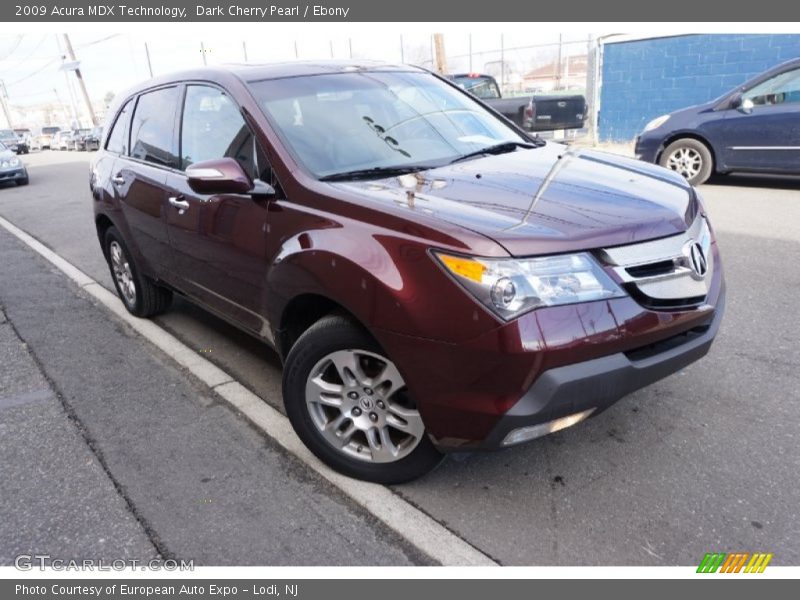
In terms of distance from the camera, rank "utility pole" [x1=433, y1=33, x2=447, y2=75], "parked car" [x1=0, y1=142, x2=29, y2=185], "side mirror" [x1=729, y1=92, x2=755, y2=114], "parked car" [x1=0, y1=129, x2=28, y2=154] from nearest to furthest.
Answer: "side mirror" [x1=729, y1=92, x2=755, y2=114]
"parked car" [x1=0, y1=142, x2=29, y2=185]
"utility pole" [x1=433, y1=33, x2=447, y2=75]
"parked car" [x1=0, y1=129, x2=28, y2=154]

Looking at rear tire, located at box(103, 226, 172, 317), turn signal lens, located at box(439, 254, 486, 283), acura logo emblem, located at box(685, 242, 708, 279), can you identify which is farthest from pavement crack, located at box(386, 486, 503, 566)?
rear tire, located at box(103, 226, 172, 317)

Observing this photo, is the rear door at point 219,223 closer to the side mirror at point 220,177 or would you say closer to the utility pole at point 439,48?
the side mirror at point 220,177

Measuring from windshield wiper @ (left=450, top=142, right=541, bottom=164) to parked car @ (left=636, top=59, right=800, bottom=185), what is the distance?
581 cm

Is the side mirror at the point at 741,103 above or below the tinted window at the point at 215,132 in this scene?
below

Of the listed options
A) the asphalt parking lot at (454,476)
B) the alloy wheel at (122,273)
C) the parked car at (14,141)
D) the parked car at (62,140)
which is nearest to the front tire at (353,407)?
the asphalt parking lot at (454,476)

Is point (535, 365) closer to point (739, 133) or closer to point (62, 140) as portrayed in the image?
point (739, 133)

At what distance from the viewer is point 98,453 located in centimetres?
307

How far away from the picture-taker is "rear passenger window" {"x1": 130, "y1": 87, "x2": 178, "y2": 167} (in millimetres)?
3881

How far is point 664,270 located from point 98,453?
9.05 feet

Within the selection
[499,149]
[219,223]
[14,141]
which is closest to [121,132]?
[219,223]

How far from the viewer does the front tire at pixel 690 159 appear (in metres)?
8.51

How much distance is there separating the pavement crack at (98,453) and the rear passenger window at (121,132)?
Answer: 1.63 meters

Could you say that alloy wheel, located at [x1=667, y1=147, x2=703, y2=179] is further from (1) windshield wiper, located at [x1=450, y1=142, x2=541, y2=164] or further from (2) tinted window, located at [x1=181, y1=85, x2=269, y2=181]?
(2) tinted window, located at [x1=181, y1=85, x2=269, y2=181]

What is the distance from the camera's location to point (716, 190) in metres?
8.57
